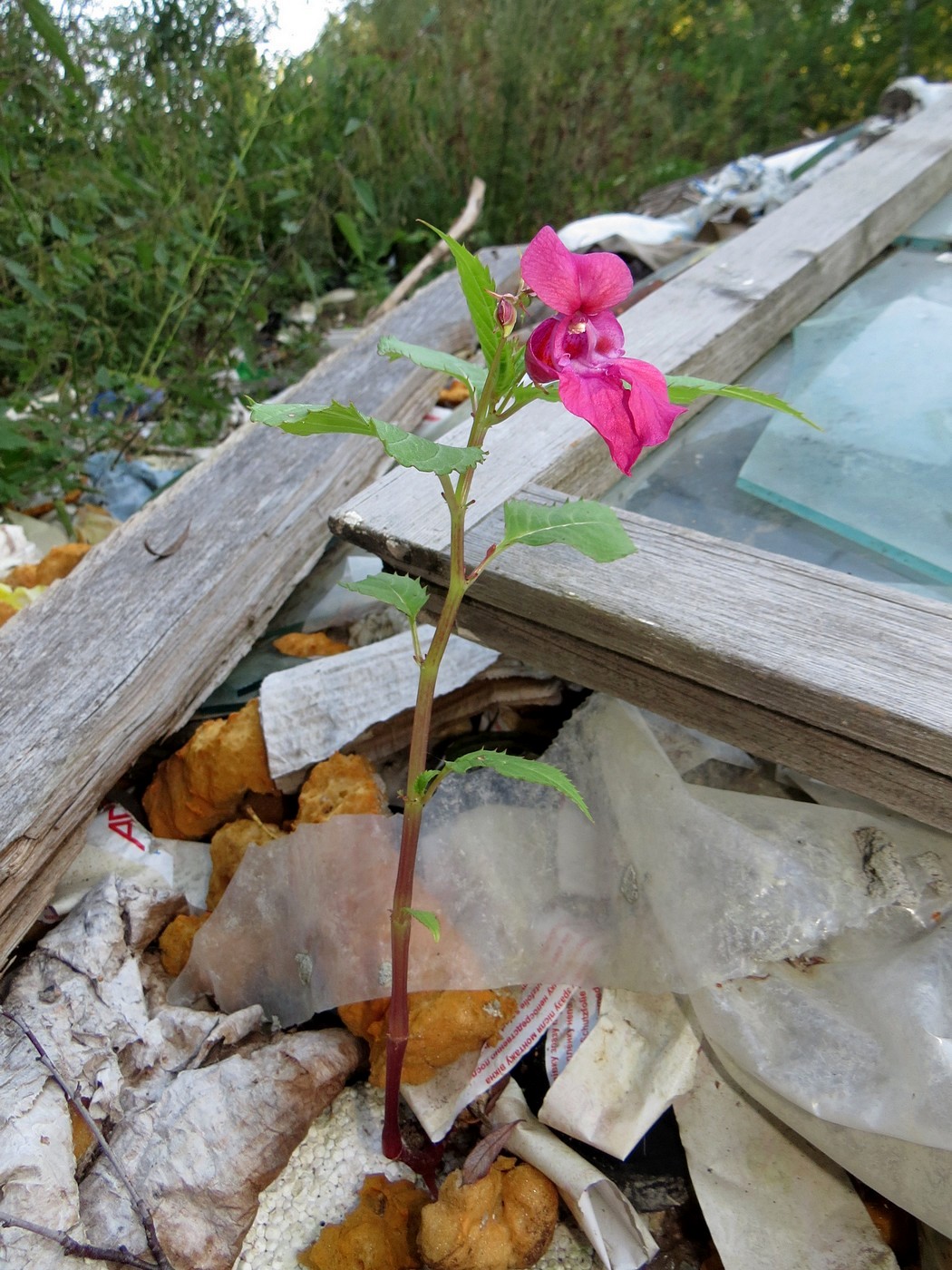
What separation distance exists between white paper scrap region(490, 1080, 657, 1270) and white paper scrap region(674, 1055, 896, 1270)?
0.32 ft

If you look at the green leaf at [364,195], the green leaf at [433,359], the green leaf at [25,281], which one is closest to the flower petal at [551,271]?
the green leaf at [433,359]

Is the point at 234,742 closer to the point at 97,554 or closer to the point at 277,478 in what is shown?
the point at 97,554

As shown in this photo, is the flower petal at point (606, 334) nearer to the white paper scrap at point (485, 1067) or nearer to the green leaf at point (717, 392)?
the green leaf at point (717, 392)

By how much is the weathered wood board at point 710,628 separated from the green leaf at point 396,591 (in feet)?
0.83

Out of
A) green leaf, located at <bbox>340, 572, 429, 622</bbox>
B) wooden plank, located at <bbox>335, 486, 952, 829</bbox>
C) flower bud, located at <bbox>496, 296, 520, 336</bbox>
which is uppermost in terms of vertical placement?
flower bud, located at <bbox>496, 296, 520, 336</bbox>

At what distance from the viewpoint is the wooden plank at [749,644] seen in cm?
107

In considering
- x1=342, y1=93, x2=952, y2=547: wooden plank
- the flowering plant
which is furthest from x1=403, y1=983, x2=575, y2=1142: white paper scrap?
x1=342, y1=93, x2=952, y2=547: wooden plank

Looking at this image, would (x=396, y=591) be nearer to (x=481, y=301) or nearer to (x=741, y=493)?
(x=481, y=301)

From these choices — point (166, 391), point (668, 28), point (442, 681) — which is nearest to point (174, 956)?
point (442, 681)

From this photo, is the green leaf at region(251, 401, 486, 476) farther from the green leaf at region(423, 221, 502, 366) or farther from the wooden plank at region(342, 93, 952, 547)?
the wooden plank at region(342, 93, 952, 547)

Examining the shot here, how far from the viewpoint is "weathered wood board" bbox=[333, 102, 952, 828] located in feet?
3.54

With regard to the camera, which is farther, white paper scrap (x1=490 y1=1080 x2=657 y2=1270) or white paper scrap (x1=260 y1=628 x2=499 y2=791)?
white paper scrap (x1=260 y1=628 x2=499 y2=791)

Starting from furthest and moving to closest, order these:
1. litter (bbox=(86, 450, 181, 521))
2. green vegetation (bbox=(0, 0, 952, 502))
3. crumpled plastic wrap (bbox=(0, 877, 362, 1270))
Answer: litter (bbox=(86, 450, 181, 521))
green vegetation (bbox=(0, 0, 952, 502))
crumpled plastic wrap (bbox=(0, 877, 362, 1270))

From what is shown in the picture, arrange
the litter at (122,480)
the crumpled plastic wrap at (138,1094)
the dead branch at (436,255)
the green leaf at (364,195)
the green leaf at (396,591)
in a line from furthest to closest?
1. the dead branch at (436,255)
2. the green leaf at (364,195)
3. the litter at (122,480)
4. the crumpled plastic wrap at (138,1094)
5. the green leaf at (396,591)
